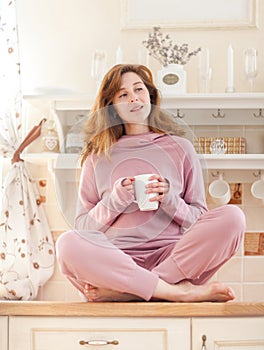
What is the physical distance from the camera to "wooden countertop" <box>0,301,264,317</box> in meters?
1.98

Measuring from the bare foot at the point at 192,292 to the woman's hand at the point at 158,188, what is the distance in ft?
0.86

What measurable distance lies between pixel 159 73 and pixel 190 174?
44 cm

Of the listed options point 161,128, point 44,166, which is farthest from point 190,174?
point 44,166

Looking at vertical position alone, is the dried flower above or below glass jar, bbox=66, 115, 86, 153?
above

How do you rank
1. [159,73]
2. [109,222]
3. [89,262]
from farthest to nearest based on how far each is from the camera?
[159,73] → [109,222] → [89,262]

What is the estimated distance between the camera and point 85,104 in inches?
97.0

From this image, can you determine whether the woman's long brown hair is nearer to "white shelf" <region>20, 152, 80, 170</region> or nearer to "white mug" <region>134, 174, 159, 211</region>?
"white shelf" <region>20, 152, 80, 170</region>

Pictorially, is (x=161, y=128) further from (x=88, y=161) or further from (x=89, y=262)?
(x=89, y=262)

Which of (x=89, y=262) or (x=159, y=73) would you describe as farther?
(x=159, y=73)
